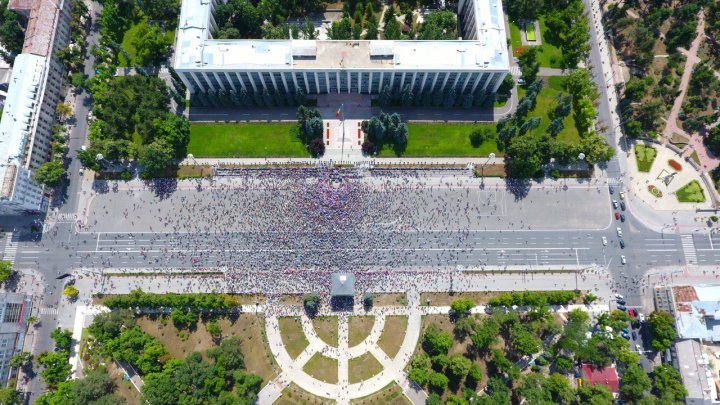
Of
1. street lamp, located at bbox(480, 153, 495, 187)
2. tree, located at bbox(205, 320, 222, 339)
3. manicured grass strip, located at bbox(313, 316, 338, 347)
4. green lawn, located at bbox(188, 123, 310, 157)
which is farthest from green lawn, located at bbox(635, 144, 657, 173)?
tree, located at bbox(205, 320, 222, 339)

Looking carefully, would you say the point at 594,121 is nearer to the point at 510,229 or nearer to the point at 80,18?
the point at 510,229

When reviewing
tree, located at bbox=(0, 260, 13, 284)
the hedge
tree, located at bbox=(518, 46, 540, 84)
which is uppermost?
tree, located at bbox=(518, 46, 540, 84)

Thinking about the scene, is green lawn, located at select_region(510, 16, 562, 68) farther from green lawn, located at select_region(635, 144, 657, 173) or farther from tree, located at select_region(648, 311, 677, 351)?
tree, located at select_region(648, 311, 677, 351)

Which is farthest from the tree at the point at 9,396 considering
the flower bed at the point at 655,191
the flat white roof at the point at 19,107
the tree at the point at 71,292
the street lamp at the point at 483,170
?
the flower bed at the point at 655,191

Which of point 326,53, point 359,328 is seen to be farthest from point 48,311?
point 326,53

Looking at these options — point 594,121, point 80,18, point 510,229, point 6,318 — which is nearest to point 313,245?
point 510,229

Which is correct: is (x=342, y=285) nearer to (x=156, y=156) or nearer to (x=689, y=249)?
(x=156, y=156)

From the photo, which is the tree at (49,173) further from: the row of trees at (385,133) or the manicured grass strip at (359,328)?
the manicured grass strip at (359,328)
